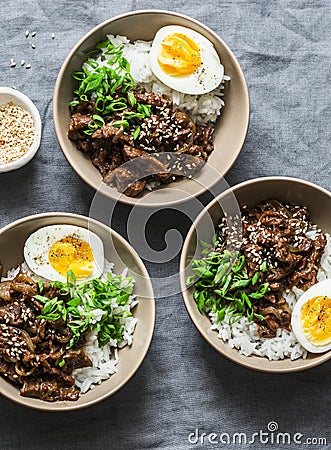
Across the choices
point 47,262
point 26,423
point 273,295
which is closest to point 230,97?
point 273,295

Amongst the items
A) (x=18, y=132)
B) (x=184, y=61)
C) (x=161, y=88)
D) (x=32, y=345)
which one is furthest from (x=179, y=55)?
(x=32, y=345)

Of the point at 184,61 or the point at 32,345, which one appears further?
the point at 184,61

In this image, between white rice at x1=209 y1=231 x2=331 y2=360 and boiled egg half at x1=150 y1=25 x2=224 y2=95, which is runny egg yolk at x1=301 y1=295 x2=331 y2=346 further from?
boiled egg half at x1=150 y1=25 x2=224 y2=95

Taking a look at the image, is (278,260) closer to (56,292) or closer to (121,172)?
(121,172)

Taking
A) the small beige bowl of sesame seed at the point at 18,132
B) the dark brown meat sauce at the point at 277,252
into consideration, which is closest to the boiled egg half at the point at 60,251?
the small beige bowl of sesame seed at the point at 18,132

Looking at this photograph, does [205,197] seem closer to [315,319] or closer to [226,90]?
[226,90]

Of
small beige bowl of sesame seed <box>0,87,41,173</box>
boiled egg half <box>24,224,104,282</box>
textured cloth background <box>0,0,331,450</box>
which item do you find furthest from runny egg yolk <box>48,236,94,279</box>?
small beige bowl of sesame seed <box>0,87,41,173</box>
